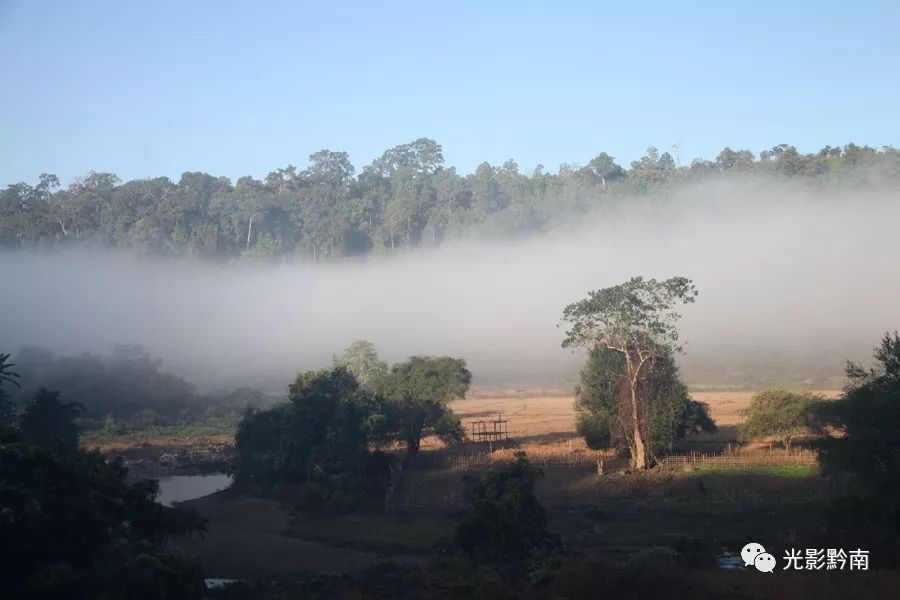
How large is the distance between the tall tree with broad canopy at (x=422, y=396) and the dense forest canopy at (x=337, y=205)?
408 feet

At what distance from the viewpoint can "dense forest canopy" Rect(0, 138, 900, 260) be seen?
548 feet

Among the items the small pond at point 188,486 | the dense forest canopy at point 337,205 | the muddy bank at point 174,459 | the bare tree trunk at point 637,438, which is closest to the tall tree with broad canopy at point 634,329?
the bare tree trunk at point 637,438

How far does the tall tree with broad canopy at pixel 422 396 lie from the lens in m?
47.9

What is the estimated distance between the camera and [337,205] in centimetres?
18125

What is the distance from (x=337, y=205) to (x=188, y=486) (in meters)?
136

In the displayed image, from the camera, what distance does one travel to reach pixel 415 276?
164m

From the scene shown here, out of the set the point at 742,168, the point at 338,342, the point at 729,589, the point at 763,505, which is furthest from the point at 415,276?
the point at 729,589

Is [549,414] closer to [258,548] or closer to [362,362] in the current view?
[362,362]

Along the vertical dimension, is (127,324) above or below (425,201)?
below

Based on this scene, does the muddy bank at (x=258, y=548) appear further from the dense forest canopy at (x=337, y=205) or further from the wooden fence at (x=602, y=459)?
the dense forest canopy at (x=337, y=205)

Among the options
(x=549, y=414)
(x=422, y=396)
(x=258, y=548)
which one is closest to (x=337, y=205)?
(x=549, y=414)

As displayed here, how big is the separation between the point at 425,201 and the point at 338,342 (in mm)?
64418

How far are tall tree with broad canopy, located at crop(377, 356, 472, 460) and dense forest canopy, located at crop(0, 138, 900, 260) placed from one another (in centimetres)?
12426

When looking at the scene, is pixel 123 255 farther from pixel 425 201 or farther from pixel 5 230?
pixel 425 201
